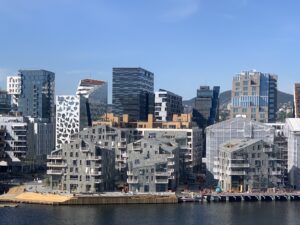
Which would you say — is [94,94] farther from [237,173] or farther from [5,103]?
[237,173]

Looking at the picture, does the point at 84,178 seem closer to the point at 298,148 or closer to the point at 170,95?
the point at 298,148

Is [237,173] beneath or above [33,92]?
beneath

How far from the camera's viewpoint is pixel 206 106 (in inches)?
5807

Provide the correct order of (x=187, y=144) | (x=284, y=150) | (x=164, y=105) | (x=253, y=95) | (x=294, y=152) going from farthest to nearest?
(x=253, y=95)
(x=164, y=105)
(x=187, y=144)
(x=284, y=150)
(x=294, y=152)

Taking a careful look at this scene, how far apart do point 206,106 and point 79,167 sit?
69.4 meters

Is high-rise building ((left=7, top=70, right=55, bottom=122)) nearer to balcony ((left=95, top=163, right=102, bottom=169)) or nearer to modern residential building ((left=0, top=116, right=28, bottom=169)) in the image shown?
modern residential building ((left=0, top=116, right=28, bottom=169))

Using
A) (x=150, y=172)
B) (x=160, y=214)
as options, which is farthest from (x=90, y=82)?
(x=160, y=214)

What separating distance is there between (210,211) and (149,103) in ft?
248

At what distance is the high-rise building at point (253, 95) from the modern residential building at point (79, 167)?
64.3m

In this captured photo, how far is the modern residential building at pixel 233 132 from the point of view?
94.2m

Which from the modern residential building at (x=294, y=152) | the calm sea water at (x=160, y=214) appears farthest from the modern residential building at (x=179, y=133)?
the calm sea water at (x=160, y=214)

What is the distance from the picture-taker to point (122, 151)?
100625 mm

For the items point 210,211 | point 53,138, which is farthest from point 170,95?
point 210,211

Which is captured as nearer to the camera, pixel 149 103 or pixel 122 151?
pixel 122 151
